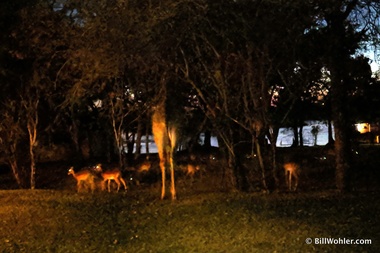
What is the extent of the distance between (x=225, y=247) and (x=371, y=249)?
234 cm

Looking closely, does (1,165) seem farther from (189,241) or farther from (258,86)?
(189,241)

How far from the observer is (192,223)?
40.6ft

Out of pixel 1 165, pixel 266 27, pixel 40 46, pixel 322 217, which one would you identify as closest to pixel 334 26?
pixel 266 27

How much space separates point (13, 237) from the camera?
37.8ft

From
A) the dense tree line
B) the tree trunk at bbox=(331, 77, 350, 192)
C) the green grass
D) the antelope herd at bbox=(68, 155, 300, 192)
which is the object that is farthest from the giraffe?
the tree trunk at bbox=(331, 77, 350, 192)

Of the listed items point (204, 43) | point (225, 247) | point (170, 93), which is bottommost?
point (225, 247)

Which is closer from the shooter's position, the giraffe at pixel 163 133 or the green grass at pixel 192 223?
→ the green grass at pixel 192 223

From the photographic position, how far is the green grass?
33.2 ft

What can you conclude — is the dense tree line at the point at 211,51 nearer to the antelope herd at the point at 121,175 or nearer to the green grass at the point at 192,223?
the antelope herd at the point at 121,175

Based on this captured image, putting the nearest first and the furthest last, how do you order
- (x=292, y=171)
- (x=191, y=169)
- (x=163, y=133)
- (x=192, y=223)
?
1. (x=192, y=223)
2. (x=163, y=133)
3. (x=292, y=171)
4. (x=191, y=169)

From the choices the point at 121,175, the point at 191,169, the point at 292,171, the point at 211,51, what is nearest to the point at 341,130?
the point at 292,171

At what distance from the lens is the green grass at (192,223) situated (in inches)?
399

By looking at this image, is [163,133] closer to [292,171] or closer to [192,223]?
[192,223]

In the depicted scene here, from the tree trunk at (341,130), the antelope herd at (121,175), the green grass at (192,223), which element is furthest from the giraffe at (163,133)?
the tree trunk at (341,130)
